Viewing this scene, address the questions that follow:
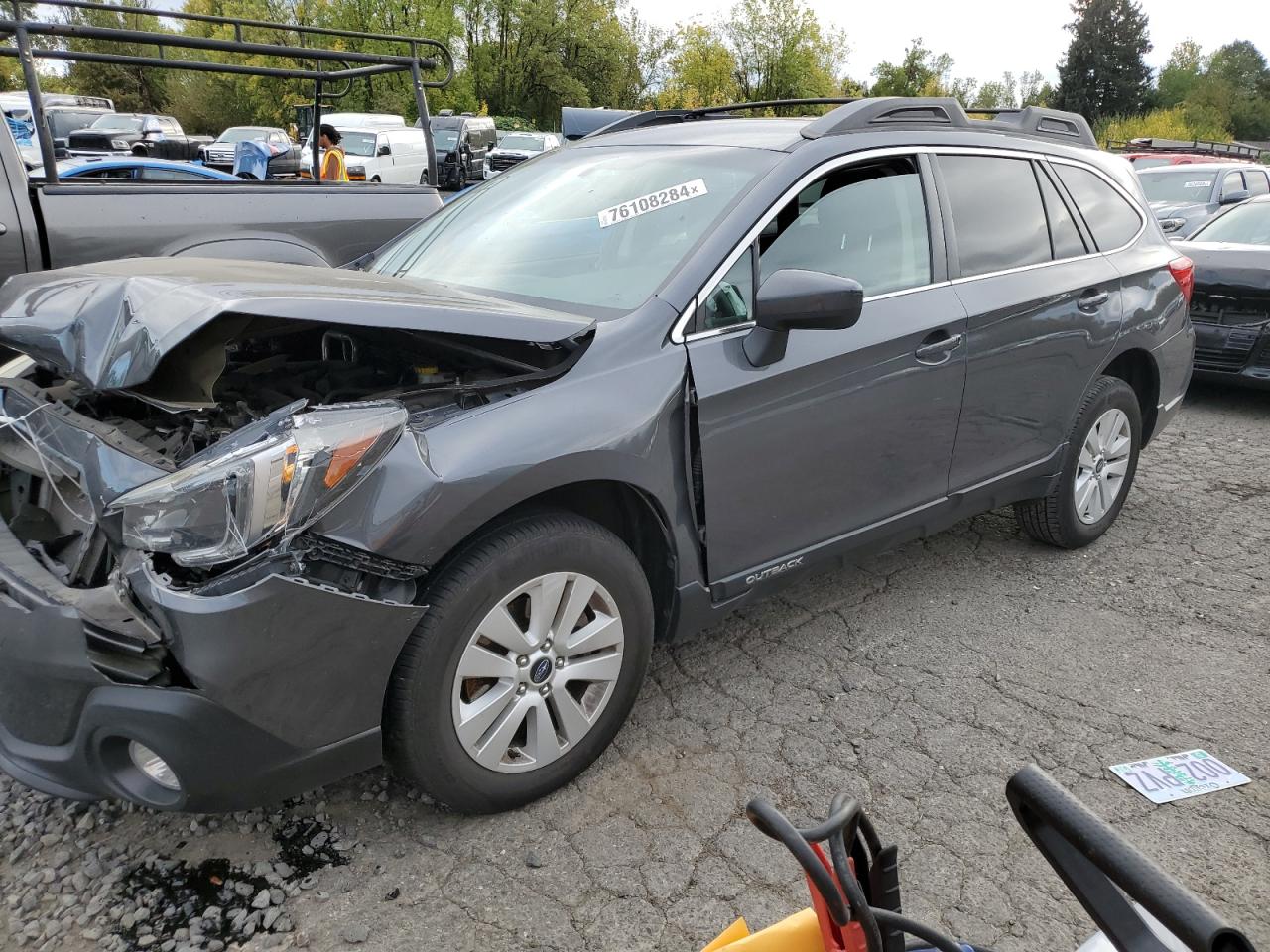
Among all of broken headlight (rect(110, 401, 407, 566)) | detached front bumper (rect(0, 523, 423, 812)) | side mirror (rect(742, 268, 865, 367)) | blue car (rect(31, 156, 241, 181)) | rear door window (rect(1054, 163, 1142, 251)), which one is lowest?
detached front bumper (rect(0, 523, 423, 812))

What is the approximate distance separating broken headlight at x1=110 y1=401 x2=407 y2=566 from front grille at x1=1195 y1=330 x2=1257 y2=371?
6929 millimetres

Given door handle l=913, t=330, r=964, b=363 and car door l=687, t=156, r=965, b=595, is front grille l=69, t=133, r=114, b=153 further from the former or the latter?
door handle l=913, t=330, r=964, b=363

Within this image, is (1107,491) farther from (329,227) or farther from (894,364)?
(329,227)

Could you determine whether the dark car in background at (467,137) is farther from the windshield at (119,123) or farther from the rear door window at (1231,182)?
the rear door window at (1231,182)

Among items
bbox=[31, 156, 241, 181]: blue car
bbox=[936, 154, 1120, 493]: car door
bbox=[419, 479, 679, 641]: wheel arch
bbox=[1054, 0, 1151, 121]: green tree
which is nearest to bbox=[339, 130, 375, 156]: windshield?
bbox=[31, 156, 241, 181]: blue car

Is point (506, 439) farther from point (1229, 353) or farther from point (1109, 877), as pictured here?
point (1229, 353)

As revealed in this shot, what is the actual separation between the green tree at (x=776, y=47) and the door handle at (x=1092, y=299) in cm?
5591

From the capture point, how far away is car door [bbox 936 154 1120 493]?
3.51 metres

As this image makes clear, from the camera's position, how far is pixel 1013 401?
370cm

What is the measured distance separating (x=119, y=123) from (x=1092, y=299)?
2670cm

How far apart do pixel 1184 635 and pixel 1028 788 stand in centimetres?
301

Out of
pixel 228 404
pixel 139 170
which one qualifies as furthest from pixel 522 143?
pixel 228 404

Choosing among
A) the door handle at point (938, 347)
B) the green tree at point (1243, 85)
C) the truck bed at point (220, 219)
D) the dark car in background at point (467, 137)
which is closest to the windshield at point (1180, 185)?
the truck bed at point (220, 219)

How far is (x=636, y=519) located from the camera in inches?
109
